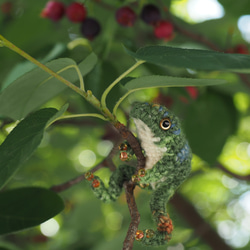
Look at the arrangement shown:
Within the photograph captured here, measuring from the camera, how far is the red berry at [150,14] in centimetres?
107

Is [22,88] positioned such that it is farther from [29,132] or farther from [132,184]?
[132,184]

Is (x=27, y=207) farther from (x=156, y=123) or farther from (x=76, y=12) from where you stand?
(x=76, y=12)

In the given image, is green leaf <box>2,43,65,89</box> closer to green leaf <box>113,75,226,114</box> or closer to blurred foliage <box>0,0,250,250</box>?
blurred foliage <box>0,0,250,250</box>

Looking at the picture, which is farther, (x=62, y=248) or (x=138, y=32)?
(x=62, y=248)

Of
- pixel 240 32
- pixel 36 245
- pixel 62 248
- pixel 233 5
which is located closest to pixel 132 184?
pixel 233 5

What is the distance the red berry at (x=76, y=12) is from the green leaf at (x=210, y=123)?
42 cm

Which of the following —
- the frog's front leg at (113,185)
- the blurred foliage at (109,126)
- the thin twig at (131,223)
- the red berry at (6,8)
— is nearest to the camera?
the thin twig at (131,223)

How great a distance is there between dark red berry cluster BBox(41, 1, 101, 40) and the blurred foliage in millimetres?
34

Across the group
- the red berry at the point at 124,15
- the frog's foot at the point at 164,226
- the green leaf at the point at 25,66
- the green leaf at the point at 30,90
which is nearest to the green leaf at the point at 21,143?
the green leaf at the point at 30,90

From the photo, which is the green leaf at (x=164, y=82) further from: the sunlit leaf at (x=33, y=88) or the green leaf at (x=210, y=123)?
the green leaf at (x=210, y=123)

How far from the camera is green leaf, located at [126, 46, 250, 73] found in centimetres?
41

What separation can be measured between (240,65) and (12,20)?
1.04 metres

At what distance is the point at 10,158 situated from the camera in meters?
0.45

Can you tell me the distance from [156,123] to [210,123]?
29.0 inches
